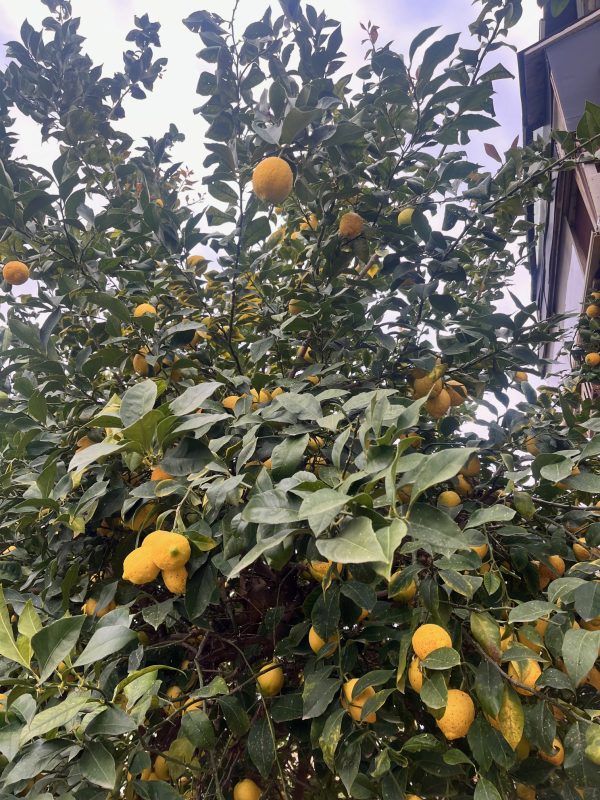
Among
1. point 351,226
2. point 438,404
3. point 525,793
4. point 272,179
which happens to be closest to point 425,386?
point 438,404

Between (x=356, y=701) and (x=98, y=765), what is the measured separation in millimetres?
349

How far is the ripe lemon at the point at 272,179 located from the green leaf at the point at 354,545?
0.85m

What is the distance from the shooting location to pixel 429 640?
67 cm

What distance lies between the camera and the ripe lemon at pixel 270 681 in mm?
924

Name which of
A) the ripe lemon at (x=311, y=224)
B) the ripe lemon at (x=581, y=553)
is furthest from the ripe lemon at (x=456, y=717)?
the ripe lemon at (x=311, y=224)

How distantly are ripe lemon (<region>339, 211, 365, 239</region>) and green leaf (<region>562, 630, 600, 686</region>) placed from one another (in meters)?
1.04

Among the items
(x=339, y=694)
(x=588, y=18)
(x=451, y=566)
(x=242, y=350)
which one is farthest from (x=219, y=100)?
(x=588, y=18)

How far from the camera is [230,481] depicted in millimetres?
719

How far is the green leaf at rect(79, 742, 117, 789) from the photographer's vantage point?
1.91 ft

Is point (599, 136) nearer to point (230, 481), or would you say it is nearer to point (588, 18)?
point (230, 481)

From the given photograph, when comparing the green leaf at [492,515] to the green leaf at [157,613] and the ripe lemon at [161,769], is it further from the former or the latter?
the ripe lemon at [161,769]

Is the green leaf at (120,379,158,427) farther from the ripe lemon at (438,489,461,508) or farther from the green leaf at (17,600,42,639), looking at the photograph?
the ripe lemon at (438,489,461,508)

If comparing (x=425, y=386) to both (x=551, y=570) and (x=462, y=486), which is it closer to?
(x=462, y=486)

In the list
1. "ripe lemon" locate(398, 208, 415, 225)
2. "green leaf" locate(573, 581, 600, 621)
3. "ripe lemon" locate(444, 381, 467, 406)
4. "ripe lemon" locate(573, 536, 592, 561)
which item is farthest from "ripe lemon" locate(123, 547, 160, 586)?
"ripe lemon" locate(398, 208, 415, 225)
